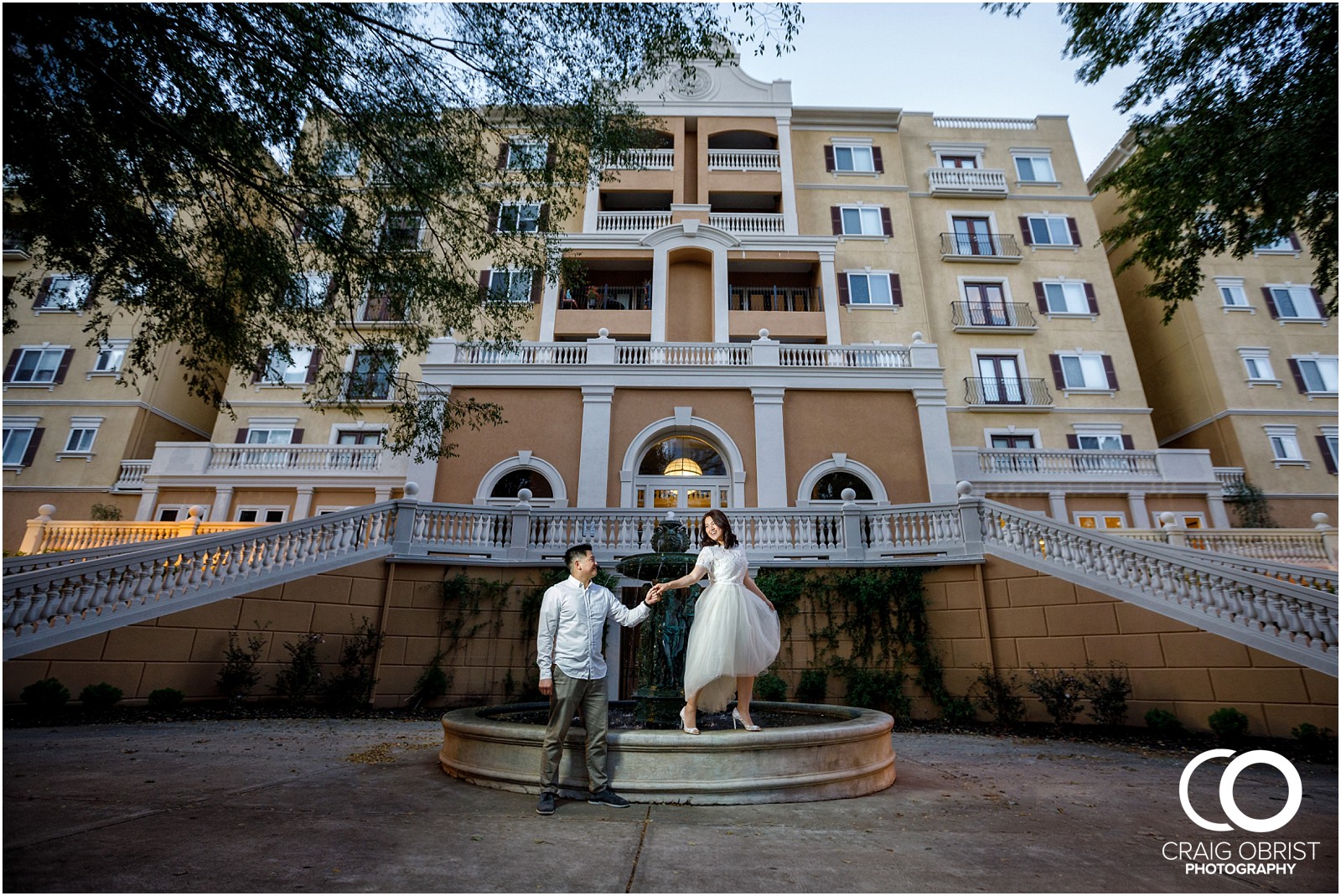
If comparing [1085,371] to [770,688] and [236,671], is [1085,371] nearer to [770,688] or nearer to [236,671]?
[770,688]

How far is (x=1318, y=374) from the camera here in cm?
2152

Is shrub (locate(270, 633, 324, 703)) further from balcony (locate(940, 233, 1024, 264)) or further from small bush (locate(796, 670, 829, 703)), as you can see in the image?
balcony (locate(940, 233, 1024, 264))

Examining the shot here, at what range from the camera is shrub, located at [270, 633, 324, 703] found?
970cm

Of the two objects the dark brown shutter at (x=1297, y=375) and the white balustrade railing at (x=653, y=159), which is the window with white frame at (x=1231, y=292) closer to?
the dark brown shutter at (x=1297, y=375)

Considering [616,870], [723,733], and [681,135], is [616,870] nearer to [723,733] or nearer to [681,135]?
[723,733]

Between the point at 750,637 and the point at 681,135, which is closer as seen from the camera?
the point at 750,637

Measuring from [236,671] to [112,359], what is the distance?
788 inches

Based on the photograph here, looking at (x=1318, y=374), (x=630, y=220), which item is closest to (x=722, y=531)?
(x=630, y=220)

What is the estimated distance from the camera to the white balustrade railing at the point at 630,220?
71.4 feet

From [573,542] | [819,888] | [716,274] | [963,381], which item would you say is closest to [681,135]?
[716,274]

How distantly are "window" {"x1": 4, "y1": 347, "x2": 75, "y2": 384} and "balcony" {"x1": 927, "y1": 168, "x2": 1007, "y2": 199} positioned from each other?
3364cm

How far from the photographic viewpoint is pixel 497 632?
11.1 meters

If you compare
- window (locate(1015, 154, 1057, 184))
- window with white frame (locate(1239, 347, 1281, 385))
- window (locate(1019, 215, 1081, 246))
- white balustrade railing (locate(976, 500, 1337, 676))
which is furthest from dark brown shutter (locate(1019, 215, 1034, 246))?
white balustrade railing (locate(976, 500, 1337, 676))

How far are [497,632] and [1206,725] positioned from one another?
10.8 meters
